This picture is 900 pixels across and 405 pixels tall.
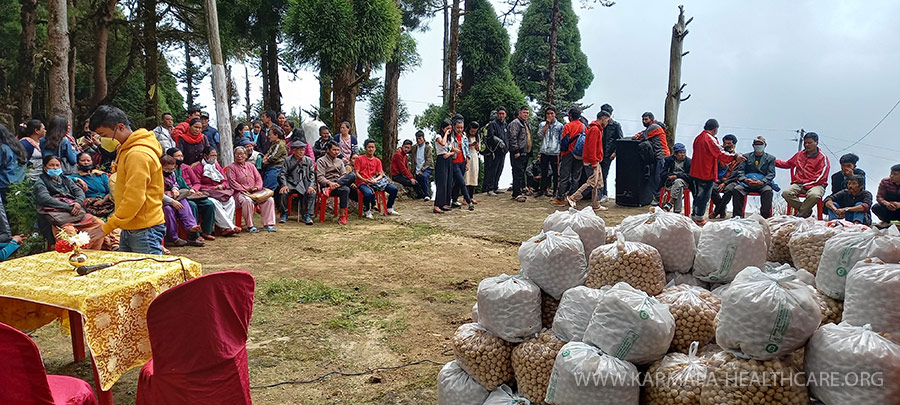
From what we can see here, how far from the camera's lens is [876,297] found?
190 cm

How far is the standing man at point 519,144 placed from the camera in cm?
1148

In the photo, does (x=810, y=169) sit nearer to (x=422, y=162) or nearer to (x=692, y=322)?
(x=422, y=162)

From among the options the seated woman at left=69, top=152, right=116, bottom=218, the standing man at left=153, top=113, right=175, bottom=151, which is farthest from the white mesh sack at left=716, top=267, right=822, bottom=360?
the standing man at left=153, top=113, right=175, bottom=151

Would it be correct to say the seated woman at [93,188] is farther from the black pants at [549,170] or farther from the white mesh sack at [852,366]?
the black pants at [549,170]

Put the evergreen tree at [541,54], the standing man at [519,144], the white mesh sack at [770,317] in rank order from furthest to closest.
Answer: the evergreen tree at [541,54], the standing man at [519,144], the white mesh sack at [770,317]

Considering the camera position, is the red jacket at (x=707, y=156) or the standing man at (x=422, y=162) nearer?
the red jacket at (x=707, y=156)

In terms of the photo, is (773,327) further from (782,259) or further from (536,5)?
(536,5)

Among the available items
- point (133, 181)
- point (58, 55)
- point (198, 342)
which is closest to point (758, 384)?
point (198, 342)

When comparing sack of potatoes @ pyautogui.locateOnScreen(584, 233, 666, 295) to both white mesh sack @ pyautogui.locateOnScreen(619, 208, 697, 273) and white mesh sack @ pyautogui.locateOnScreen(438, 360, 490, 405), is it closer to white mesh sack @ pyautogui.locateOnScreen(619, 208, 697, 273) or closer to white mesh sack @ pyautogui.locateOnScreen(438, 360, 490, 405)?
white mesh sack @ pyautogui.locateOnScreen(619, 208, 697, 273)

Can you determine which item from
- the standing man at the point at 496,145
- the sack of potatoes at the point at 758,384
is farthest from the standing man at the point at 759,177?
the sack of potatoes at the point at 758,384

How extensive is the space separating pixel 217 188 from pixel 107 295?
5752 millimetres

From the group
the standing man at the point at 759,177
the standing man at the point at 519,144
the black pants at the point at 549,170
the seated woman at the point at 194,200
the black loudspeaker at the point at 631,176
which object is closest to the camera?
the seated woman at the point at 194,200

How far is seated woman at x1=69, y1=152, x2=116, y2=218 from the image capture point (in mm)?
6445

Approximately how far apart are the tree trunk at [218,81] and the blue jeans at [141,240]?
6190 millimetres
